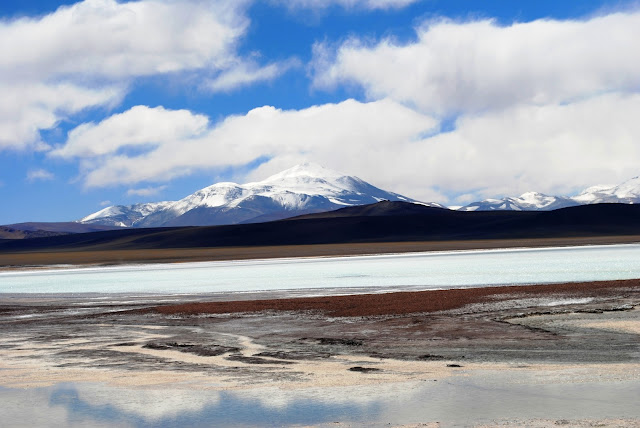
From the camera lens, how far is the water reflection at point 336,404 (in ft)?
36.8

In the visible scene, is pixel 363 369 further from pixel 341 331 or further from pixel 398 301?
pixel 398 301

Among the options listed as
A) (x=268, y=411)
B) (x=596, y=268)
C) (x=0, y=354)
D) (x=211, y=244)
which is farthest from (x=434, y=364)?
(x=211, y=244)

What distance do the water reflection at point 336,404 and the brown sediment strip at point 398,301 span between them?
12070 millimetres

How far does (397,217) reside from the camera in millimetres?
192500

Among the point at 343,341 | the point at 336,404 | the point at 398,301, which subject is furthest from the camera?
the point at 398,301

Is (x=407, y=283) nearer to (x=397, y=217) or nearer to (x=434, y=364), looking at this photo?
(x=434, y=364)

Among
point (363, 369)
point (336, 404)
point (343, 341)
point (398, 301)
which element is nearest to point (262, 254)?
point (398, 301)

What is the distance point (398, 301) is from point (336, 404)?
17022 mm

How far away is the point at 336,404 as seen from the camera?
40.1 ft

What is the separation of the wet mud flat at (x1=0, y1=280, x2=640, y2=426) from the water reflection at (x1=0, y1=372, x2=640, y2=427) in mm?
294

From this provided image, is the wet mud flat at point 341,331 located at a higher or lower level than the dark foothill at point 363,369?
higher

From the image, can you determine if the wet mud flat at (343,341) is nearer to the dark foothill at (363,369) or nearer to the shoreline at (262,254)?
the dark foothill at (363,369)

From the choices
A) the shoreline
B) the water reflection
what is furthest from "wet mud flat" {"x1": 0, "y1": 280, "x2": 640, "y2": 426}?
the shoreline

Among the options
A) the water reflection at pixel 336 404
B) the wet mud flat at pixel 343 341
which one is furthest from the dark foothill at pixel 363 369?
the water reflection at pixel 336 404
